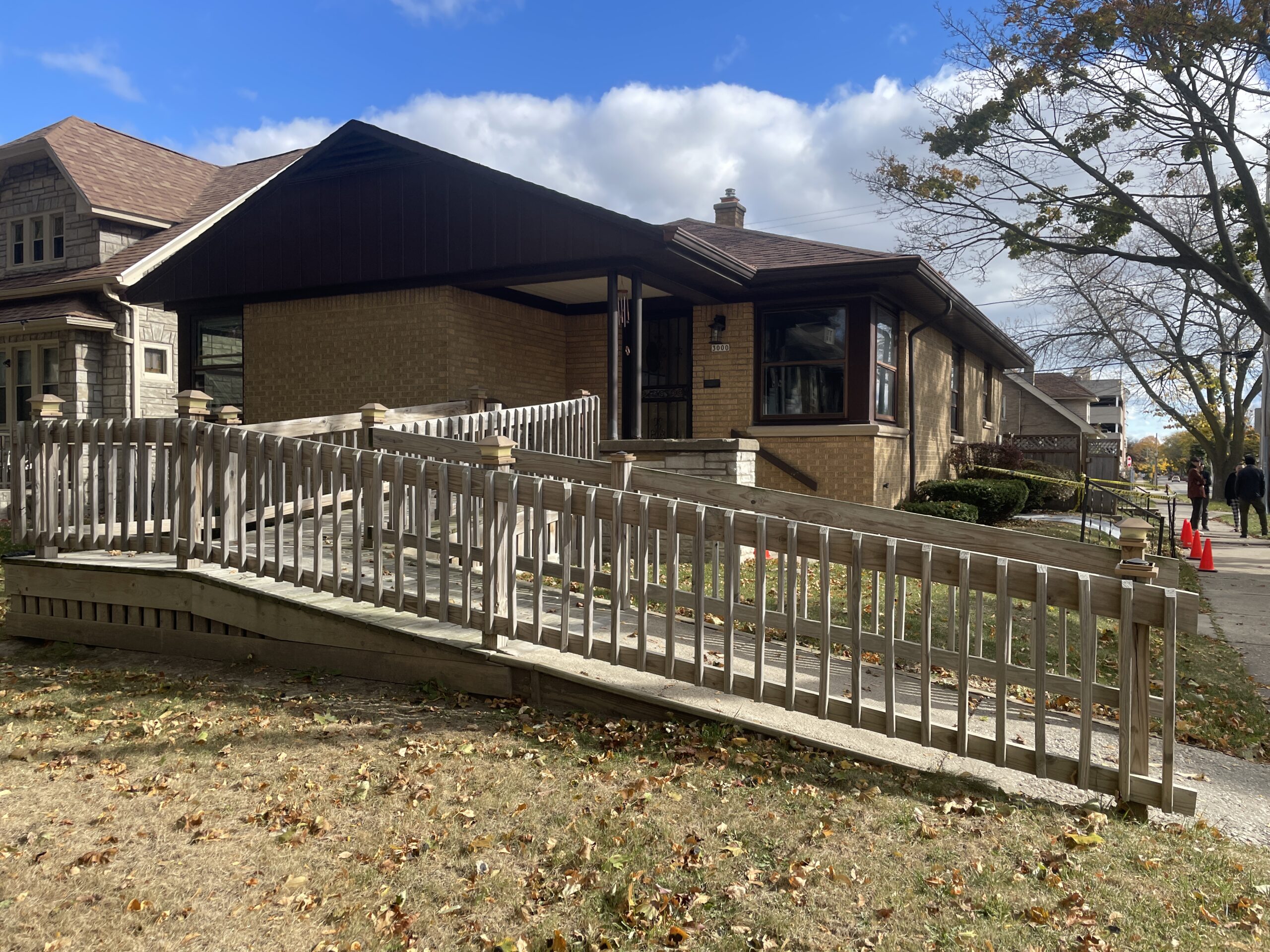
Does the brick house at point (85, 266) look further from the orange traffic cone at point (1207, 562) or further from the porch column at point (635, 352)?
the orange traffic cone at point (1207, 562)

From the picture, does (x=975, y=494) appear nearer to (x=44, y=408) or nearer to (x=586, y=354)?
(x=586, y=354)

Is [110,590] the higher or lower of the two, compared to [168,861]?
higher

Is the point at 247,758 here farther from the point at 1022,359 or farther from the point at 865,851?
the point at 1022,359

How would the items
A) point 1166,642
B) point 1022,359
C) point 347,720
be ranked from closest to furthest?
point 1166,642
point 347,720
point 1022,359

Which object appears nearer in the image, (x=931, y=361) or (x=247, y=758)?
(x=247, y=758)

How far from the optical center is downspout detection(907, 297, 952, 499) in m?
14.7

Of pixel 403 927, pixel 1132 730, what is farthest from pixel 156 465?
pixel 1132 730

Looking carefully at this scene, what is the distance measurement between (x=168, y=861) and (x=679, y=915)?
1951 mm

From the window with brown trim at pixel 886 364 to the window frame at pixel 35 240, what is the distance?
17.1 metres

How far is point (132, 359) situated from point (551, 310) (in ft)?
30.5

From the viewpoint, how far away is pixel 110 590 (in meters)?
6.36

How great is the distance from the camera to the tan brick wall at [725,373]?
13602 millimetres

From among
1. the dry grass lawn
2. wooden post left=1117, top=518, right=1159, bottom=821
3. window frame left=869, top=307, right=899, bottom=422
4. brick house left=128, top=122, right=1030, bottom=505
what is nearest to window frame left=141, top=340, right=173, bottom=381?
brick house left=128, top=122, right=1030, bottom=505

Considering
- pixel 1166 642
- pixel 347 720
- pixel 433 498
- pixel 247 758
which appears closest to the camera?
pixel 1166 642
